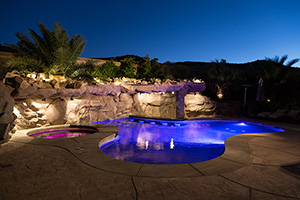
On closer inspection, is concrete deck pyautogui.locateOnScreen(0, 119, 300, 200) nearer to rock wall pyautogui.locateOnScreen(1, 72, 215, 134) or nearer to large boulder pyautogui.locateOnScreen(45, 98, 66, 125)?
rock wall pyautogui.locateOnScreen(1, 72, 215, 134)

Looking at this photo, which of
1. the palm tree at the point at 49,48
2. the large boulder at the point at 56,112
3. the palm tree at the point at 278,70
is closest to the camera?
the large boulder at the point at 56,112

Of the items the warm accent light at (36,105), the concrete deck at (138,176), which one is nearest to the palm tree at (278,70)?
the concrete deck at (138,176)

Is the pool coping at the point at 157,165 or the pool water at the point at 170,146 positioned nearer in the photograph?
the pool coping at the point at 157,165

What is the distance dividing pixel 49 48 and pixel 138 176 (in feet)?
27.3

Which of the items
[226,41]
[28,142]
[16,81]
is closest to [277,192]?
[28,142]

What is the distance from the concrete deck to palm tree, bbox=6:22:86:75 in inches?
207

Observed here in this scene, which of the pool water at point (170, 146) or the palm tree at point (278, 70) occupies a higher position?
the palm tree at point (278, 70)

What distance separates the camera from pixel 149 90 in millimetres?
10891

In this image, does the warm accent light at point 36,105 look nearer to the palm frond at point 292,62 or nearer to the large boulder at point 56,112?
the large boulder at point 56,112

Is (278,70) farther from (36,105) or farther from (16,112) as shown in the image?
(16,112)

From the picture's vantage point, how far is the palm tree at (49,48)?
810 cm

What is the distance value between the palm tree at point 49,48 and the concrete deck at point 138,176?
526cm

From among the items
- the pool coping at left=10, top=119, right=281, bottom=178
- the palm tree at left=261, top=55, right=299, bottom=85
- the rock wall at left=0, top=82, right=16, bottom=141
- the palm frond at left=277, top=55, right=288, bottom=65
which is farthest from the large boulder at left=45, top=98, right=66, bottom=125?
the palm frond at left=277, top=55, right=288, bottom=65

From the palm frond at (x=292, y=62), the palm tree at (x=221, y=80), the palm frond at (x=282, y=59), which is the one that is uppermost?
the palm frond at (x=282, y=59)
